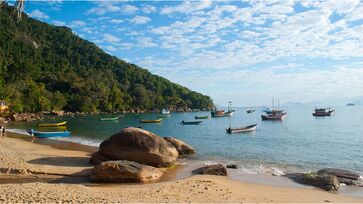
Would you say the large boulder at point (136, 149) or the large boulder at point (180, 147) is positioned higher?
the large boulder at point (136, 149)

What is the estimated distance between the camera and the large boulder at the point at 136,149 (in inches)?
882

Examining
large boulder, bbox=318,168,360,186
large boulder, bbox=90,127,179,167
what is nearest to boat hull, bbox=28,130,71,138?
large boulder, bbox=90,127,179,167

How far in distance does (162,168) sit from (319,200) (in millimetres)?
10696

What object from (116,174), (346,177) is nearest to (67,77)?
(116,174)

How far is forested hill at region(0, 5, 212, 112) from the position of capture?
11369cm

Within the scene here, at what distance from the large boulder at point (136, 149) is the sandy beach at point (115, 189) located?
1803 millimetres

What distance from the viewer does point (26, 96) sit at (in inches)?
4208

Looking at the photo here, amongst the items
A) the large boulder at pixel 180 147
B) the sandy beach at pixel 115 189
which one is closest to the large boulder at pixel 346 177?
the sandy beach at pixel 115 189

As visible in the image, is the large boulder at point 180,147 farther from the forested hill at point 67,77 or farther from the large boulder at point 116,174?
the forested hill at point 67,77

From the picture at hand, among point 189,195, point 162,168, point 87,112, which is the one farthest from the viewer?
point 87,112

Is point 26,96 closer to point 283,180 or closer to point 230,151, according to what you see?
point 230,151

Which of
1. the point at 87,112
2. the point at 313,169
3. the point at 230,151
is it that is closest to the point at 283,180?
the point at 313,169

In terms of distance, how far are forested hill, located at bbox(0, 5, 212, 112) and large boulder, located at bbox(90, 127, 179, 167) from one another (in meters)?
80.1

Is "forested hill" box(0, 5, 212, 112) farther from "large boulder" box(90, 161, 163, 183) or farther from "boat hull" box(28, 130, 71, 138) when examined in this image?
"large boulder" box(90, 161, 163, 183)
